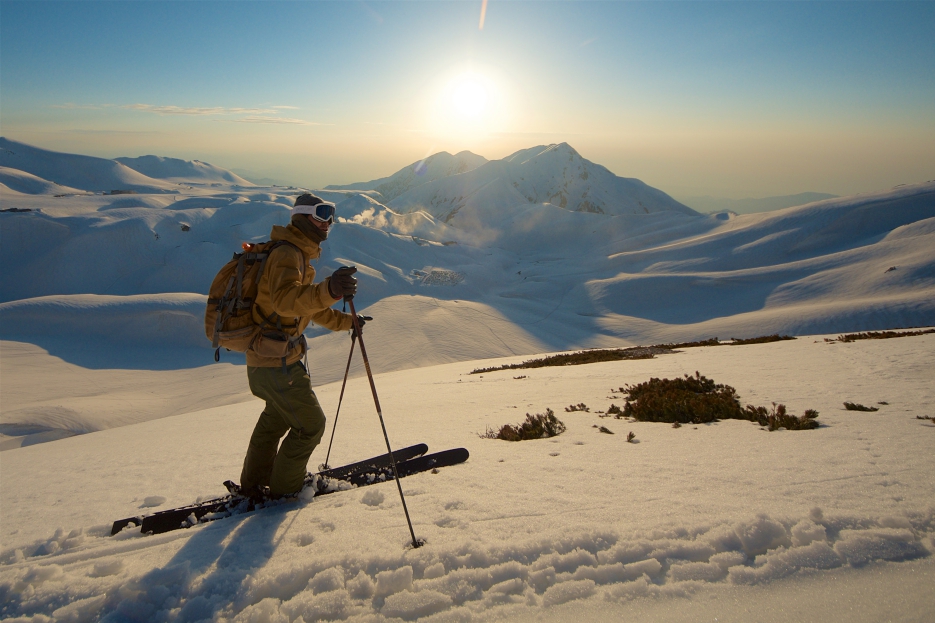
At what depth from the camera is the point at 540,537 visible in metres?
3.24

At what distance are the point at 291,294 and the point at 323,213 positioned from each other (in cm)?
94

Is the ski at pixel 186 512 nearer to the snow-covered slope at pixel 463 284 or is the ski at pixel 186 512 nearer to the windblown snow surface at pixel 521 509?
the windblown snow surface at pixel 521 509

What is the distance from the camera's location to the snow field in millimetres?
2717

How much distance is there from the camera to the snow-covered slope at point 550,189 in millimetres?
140675

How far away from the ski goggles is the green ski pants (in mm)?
1321

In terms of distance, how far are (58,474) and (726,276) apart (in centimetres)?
5163

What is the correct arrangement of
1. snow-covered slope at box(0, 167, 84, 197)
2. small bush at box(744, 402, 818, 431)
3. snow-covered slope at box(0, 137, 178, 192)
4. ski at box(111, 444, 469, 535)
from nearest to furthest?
ski at box(111, 444, 469, 535)
small bush at box(744, 402, 818, 431)
snow-covered slope at box(0, 167, 84, 197)
snow-covered slope at box(0, 137, 178, 192)

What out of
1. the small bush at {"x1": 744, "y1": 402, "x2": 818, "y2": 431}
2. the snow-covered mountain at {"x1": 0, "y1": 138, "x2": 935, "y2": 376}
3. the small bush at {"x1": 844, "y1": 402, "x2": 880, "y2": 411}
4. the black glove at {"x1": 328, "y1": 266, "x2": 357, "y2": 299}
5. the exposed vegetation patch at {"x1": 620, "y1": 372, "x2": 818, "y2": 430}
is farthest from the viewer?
the snow-covered mountain at {"x1": 0, "y1": 138, "x2": 935, "y2": 376}

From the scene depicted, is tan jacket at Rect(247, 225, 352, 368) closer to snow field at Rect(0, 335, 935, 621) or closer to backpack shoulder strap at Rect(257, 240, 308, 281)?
backpack shoulder strap at Rect(257, 240, 308, 281)

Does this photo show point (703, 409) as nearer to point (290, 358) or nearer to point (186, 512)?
point (290, 358)

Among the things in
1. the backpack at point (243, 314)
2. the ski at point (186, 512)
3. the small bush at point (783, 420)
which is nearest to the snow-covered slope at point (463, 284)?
the ski at point (186, 512)

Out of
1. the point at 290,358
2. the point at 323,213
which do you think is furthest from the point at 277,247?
the point at 290,358

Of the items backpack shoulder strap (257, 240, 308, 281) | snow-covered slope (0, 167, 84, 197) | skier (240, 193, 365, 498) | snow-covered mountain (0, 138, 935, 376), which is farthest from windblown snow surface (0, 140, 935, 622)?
snow-covered slope (0, 167, 84, 197)

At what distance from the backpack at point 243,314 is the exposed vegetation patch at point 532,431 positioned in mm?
3471
